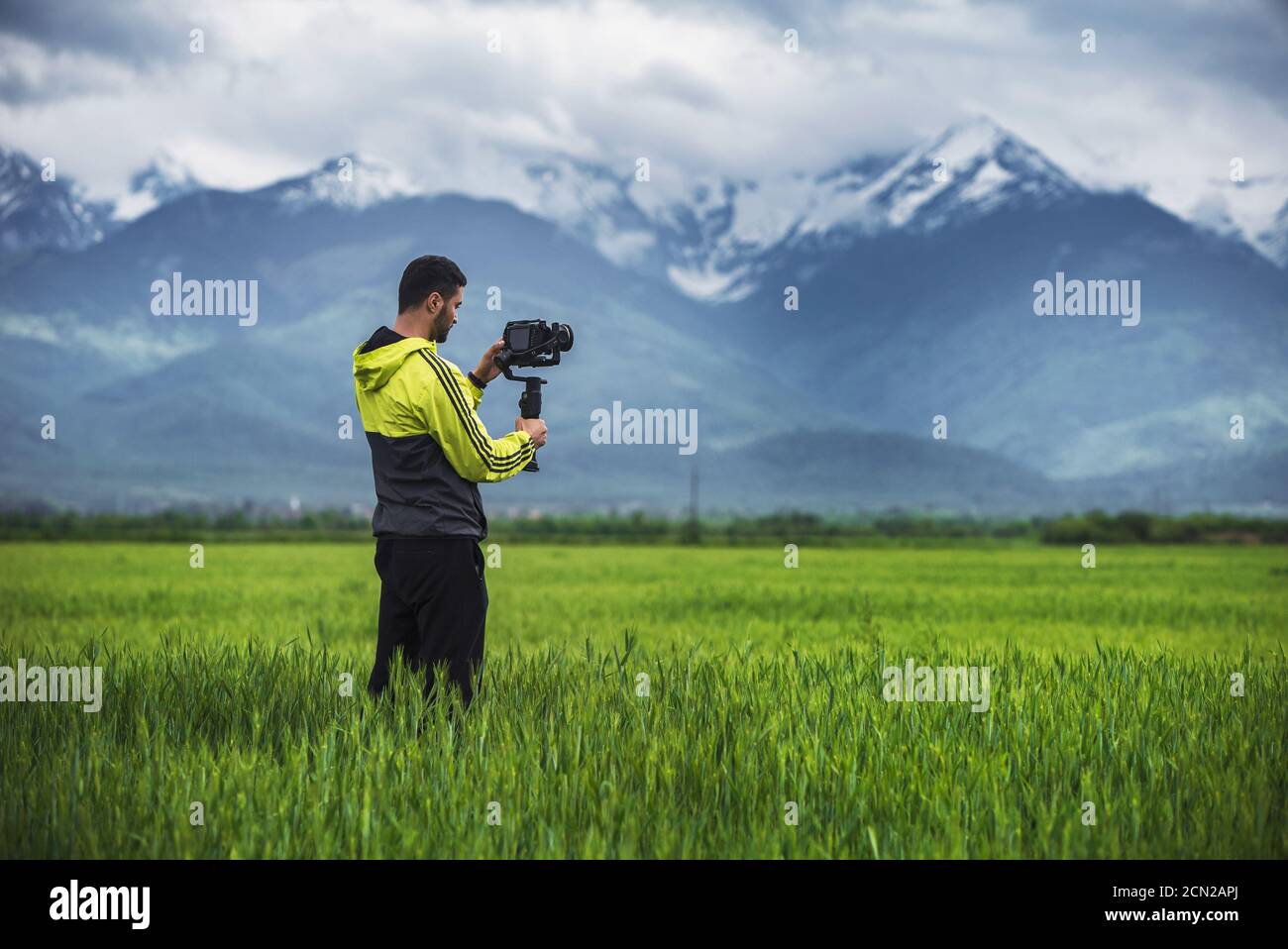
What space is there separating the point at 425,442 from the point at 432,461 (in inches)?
4.3

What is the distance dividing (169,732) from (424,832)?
2316 millimetres

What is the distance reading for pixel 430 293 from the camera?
→ 5703 mm

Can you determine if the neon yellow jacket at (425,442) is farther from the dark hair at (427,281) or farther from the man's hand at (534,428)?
the dark hair at (427,281)

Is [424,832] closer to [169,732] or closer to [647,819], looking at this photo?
[647,819]

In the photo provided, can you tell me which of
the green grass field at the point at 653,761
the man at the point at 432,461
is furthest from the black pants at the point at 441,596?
the green grass field at the point at 653,761

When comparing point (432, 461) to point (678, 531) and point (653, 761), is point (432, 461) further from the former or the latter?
point (678, 531)

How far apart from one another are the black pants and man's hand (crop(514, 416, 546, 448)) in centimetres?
64

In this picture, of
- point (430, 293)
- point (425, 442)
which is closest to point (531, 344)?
point (430, 293)

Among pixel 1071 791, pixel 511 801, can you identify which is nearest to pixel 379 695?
pixel 511 801

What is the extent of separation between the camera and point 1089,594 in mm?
19719

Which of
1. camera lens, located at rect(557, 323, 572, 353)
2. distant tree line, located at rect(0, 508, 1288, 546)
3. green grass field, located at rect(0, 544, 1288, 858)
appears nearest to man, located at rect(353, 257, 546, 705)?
camera lens, located at rect(557, 323, 572, 353)

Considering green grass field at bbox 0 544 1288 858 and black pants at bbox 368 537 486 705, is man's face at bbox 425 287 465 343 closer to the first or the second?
black pants at bbox 368 537 486 705

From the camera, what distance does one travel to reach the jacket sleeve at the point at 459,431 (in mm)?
5531

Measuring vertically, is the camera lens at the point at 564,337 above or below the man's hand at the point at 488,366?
above
